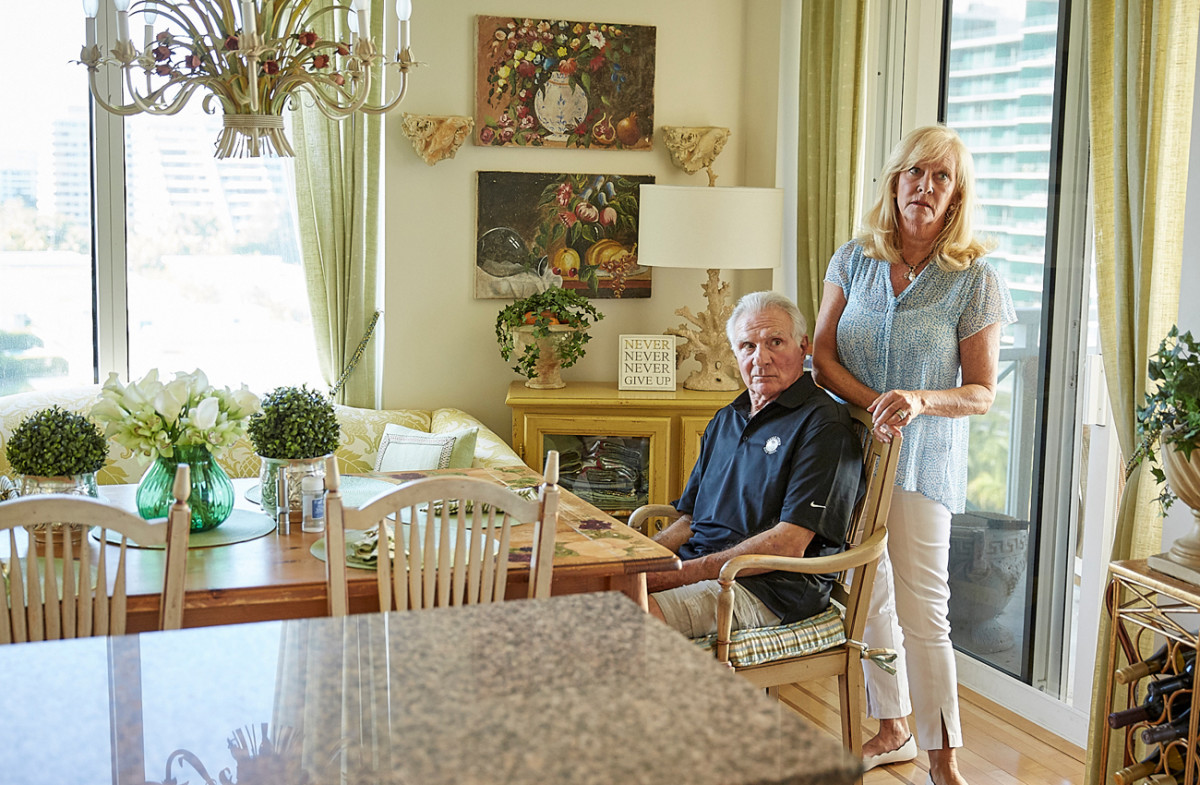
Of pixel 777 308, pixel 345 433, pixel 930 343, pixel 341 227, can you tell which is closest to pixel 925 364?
pixel 930 343

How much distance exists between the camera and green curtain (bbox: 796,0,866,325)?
3703mm

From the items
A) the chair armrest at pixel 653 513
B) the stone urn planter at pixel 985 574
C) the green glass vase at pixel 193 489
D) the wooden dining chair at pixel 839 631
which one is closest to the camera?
the green glass vase at pixel 193 489

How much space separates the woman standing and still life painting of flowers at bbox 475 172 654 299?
159 centimetres

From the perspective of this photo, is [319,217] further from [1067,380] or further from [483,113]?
[1067,380]

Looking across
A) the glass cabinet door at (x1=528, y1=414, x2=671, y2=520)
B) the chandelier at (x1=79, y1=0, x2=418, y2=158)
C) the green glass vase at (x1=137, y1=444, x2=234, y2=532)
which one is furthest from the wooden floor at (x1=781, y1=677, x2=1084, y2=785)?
the chandelier at (x1=79, y1=0, x2=418, y2=158)

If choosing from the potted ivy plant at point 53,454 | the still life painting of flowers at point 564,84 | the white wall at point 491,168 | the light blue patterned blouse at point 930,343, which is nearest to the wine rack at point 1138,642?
the light blue patterned blouse at point 930,343

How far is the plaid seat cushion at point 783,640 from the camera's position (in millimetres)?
2443

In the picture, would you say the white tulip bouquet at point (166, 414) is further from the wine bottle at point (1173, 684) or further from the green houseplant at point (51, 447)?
the wine bottle at point (1173, 684)

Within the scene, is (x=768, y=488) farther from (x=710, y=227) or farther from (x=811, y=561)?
(x=710, y=227)

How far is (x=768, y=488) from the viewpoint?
2617 millimetres

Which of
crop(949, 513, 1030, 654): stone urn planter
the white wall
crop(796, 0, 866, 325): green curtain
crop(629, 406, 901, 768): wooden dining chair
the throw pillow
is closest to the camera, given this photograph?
crop(629, 406, 901, 768): wooden dining chair

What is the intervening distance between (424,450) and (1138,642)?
2.22 m

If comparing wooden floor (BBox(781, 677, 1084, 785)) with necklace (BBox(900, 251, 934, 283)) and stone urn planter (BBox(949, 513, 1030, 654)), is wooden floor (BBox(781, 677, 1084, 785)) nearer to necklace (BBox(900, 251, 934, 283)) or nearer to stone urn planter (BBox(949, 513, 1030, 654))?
stone urn planter (BBox(949, 513, 1030, 654))

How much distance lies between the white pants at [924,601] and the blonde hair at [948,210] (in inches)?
23.4
